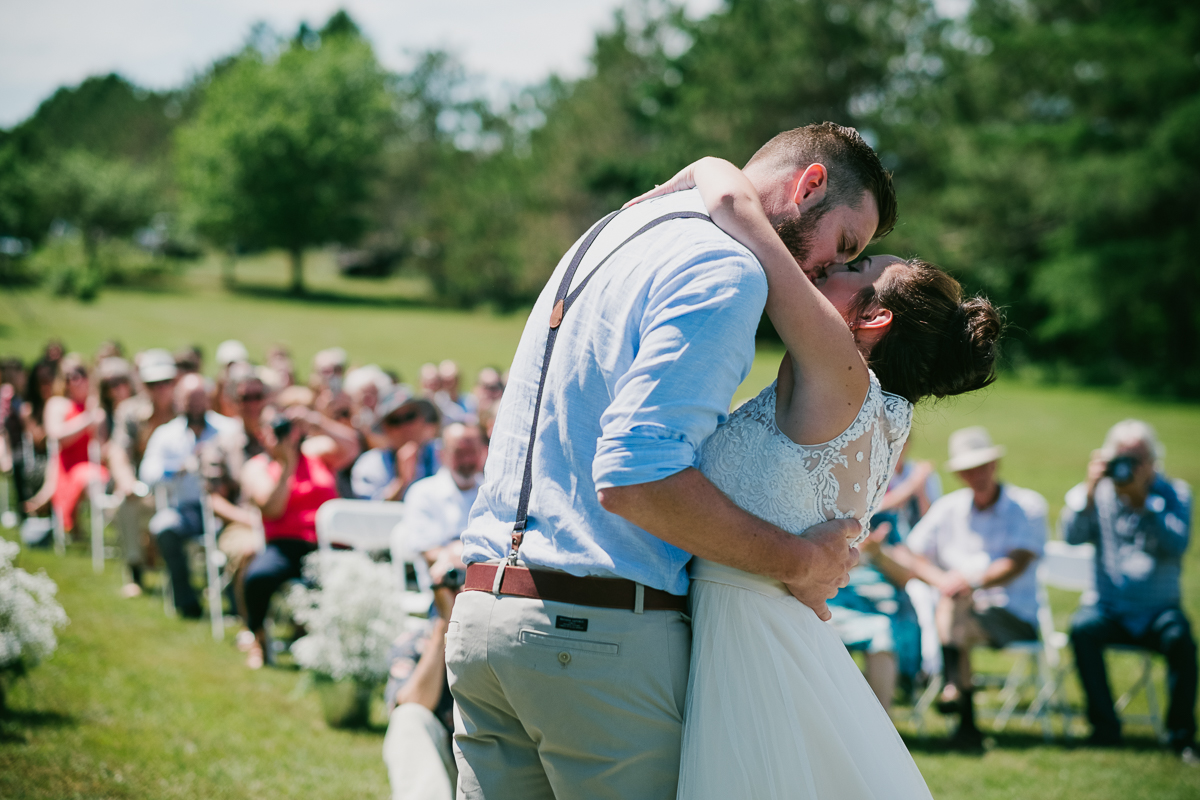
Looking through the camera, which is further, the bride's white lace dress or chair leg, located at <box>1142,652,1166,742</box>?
chair leg, located at <box>1142,652,1166,742</box>

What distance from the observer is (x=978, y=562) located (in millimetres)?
7082

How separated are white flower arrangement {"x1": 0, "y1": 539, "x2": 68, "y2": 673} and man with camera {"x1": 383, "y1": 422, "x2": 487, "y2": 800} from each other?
5.75 feet

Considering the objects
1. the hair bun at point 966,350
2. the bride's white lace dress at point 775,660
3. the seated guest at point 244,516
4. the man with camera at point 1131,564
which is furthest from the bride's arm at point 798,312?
the seated guest at point 244,516

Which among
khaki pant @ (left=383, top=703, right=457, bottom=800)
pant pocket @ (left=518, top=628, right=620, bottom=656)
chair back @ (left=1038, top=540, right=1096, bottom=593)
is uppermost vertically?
A: pant pocket @ (left=518, top=628, right=620, bottom=656)

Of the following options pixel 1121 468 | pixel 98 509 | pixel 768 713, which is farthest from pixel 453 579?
pixel 98 509

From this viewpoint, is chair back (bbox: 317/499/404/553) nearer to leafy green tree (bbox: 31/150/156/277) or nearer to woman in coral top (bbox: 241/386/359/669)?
woman in coral top (bbox: 241/386/359/669)

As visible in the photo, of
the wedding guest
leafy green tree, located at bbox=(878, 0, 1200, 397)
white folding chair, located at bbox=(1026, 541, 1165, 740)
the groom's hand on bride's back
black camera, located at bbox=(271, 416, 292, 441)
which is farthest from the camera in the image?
leafy green tree, located at bbox=(878, 0, 1200, 397)

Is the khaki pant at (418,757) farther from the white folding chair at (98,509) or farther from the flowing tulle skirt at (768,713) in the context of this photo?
the white folding chair at (98,509)

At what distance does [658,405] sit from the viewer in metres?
1.69

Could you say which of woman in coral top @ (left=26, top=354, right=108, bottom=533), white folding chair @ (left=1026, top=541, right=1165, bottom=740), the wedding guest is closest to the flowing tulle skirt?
white folding chair @ (left=1026, top=541, right=1165, bottom=740)

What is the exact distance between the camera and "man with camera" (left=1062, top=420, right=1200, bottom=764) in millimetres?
6660

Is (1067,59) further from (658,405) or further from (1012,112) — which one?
(658,405)

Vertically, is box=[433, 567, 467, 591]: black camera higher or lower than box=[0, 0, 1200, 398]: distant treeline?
lower

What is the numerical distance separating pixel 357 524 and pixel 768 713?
5.52 meters
